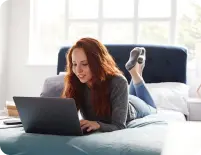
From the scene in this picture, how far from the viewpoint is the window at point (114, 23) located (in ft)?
13.2

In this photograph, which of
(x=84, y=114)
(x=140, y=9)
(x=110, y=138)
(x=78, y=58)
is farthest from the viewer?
(x=140, y=9)

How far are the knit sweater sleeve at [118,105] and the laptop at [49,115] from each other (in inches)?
8.1

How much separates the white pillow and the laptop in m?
1.65

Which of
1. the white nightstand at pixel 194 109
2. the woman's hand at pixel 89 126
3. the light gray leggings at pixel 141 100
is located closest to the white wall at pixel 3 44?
the light gray leggings at pixel 141 100

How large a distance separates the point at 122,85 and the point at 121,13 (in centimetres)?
243

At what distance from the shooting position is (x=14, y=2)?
4281 millimetres

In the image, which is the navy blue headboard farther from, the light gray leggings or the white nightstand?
the light gray leggings

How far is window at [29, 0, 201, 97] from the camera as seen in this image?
4035mm

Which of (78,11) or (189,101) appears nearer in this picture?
(189,101)

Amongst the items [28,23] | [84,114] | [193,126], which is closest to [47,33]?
[28,23]

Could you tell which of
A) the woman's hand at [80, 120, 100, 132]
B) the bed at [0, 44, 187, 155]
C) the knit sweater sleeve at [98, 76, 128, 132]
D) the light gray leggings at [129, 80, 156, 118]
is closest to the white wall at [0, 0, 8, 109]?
the light gray leggings at [129, 80, 156, 118]

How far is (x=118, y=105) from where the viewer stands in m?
1.87

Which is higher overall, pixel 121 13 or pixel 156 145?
pixel 121 13

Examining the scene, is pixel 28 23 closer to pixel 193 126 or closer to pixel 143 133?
pixel 143 133
